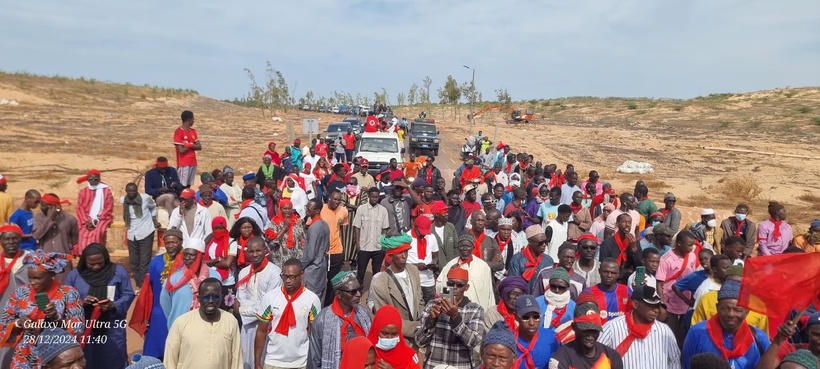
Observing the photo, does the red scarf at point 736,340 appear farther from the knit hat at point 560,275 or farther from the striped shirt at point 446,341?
the striped shirt at point 446,341

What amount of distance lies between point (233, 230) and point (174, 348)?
239cm

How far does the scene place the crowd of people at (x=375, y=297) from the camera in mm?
3975

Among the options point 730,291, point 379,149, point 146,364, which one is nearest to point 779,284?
point 730,291

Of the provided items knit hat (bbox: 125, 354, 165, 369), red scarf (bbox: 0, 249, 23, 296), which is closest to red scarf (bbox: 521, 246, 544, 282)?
knit hat (bbox: 125, 354, 165, 369)

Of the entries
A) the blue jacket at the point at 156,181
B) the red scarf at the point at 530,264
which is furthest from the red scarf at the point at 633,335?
the blue jacket at the point at 156,181

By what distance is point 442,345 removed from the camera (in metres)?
4.21

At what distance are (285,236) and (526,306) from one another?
4.12m

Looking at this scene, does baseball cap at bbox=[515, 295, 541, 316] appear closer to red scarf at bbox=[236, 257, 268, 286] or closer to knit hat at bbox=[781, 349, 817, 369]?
knit hat at bbox=[781, 349, 817, 369]

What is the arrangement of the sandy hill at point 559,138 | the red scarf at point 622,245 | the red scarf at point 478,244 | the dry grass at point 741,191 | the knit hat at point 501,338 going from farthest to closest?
1. the sandy hill at point 559,138
2. the dry grass at point 741,191
3. the red scarf at point 622,245
4. the red scarf at point 478,244
5. the knit hat at point 501,338

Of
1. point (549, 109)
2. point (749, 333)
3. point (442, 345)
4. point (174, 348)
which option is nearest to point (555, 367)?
point (442, 345)

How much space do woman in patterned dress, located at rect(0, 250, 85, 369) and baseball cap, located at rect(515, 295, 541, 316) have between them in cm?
341

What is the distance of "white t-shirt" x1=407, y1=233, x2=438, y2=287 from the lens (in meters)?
6.21

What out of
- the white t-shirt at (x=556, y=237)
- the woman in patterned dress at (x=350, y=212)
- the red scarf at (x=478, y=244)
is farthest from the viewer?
the woman in patterned dress at (x=350, y=212)

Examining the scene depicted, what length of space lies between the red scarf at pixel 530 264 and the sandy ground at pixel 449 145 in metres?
4.76
